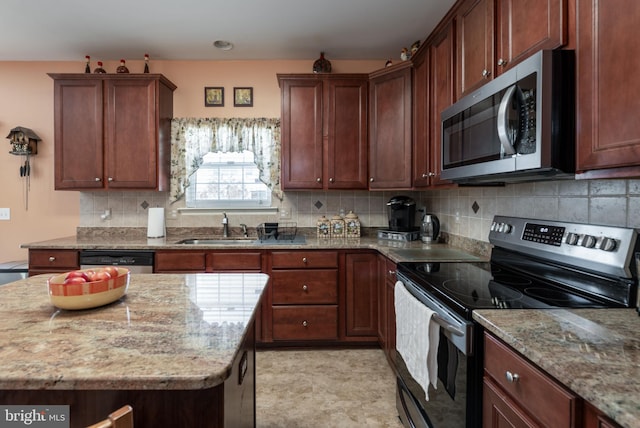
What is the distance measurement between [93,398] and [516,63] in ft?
6.16

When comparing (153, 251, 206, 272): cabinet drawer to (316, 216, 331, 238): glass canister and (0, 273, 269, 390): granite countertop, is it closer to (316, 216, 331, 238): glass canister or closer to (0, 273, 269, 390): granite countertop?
(316, 216, 331, 238): glass canister

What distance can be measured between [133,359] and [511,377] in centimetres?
97

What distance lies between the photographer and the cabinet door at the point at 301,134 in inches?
122

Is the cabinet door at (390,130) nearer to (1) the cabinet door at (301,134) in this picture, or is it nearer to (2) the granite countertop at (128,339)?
(1) the cabinet door at (301,134)

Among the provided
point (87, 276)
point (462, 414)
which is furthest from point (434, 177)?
point (87, 276)

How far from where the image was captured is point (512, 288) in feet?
4.69

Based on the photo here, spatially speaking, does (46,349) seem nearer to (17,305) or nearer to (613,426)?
(17,305)

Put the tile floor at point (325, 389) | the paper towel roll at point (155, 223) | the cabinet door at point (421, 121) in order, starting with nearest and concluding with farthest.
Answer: the tile floor at point (325, 389) → the cabinet door at point (421, 121) → the paper towel roll at point (155, 223)

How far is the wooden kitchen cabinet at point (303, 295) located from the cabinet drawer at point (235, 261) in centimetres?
14

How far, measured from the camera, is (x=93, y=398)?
861 mm

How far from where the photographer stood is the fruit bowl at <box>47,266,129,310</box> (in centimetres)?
114

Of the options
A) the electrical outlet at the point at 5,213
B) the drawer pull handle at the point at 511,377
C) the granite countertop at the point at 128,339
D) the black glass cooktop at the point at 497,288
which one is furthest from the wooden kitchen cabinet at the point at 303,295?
the electrical outlet at the point at 5,213

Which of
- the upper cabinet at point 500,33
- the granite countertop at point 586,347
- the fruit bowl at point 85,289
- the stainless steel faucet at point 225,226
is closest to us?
the granite countertop at point 586,347

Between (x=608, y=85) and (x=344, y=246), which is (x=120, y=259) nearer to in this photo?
(x=344, y=246)
